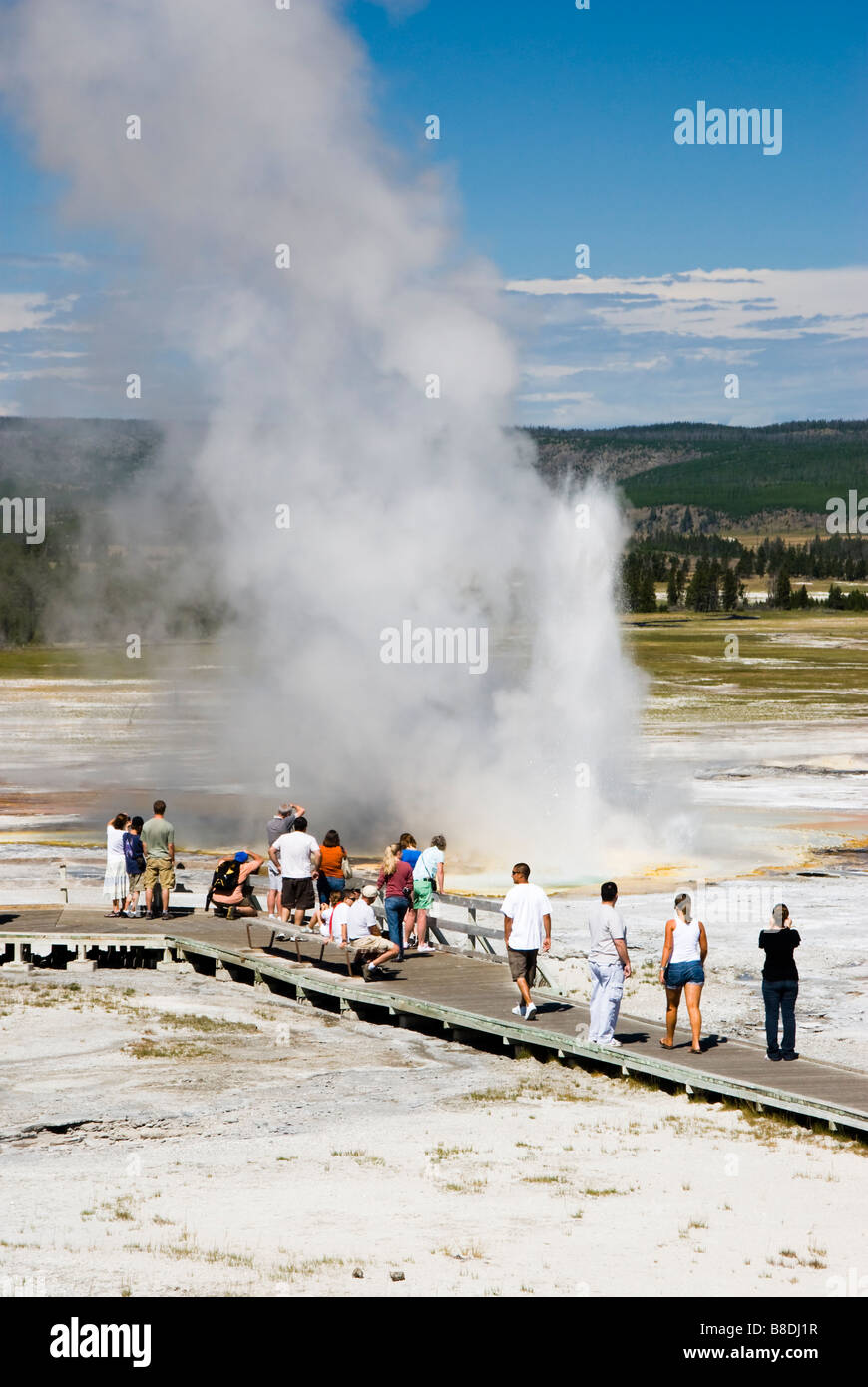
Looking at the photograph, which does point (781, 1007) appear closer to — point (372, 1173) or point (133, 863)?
point (372, 1173)

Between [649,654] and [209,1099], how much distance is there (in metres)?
72.5

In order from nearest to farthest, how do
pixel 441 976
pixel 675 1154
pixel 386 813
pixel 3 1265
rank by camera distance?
pixel 3 1265, pixel 675 1154, pixel 441 976, pixel 386 813

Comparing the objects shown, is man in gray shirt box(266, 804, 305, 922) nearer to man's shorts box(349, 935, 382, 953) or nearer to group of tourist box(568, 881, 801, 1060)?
man's shorts box(349, 935, 382, 953)

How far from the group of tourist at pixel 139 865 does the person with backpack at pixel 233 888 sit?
59 cm

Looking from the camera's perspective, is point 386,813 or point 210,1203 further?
point 386,813

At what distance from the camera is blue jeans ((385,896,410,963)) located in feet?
56.3

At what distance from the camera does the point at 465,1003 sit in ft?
52.0

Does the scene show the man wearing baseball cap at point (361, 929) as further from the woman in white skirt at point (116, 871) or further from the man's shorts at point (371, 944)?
the woman in white skirt at point (116, 871)

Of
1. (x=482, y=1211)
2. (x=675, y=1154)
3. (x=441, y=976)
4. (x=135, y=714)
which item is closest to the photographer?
(x=482, y=1211)

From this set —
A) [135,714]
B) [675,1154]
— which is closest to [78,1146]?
[675,1154]

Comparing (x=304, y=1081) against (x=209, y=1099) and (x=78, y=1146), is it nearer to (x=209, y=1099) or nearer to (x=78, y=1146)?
(x=209, y=1099)

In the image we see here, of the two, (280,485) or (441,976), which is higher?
(280,485)

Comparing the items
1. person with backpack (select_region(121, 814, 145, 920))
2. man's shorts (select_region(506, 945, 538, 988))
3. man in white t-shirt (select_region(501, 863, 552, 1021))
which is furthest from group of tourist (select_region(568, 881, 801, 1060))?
person with backpack (select_region(121, 814, 145, 920))
